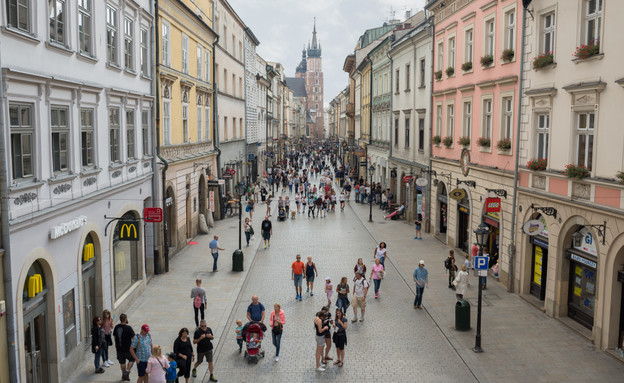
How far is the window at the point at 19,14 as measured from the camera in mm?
9984

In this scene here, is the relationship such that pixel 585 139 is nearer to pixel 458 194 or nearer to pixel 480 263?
pixel 480 263

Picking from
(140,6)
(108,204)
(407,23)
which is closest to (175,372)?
(108,204)

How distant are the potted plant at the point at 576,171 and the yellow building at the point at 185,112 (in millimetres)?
14431

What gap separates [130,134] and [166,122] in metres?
4.88

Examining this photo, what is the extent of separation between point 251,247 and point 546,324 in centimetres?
1533

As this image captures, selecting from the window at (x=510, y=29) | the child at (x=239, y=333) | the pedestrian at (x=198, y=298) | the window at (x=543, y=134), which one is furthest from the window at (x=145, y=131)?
the window at (x=543, y=134)

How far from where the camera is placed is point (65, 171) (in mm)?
12781

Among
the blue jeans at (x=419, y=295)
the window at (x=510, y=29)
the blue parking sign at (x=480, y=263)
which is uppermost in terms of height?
the window at (x=510, y=29)

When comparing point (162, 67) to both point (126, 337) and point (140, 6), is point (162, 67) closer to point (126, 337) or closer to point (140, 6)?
point (140, 6)

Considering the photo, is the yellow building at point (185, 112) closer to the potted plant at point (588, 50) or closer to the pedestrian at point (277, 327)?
the pedestrian at point (277, 327)

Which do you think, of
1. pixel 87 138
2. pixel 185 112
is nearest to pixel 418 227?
pixel 185 112

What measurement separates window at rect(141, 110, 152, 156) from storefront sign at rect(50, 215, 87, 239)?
6.85 metres

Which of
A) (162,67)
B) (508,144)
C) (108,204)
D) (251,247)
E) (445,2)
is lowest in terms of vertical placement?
(251,247)

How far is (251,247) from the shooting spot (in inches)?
1088
